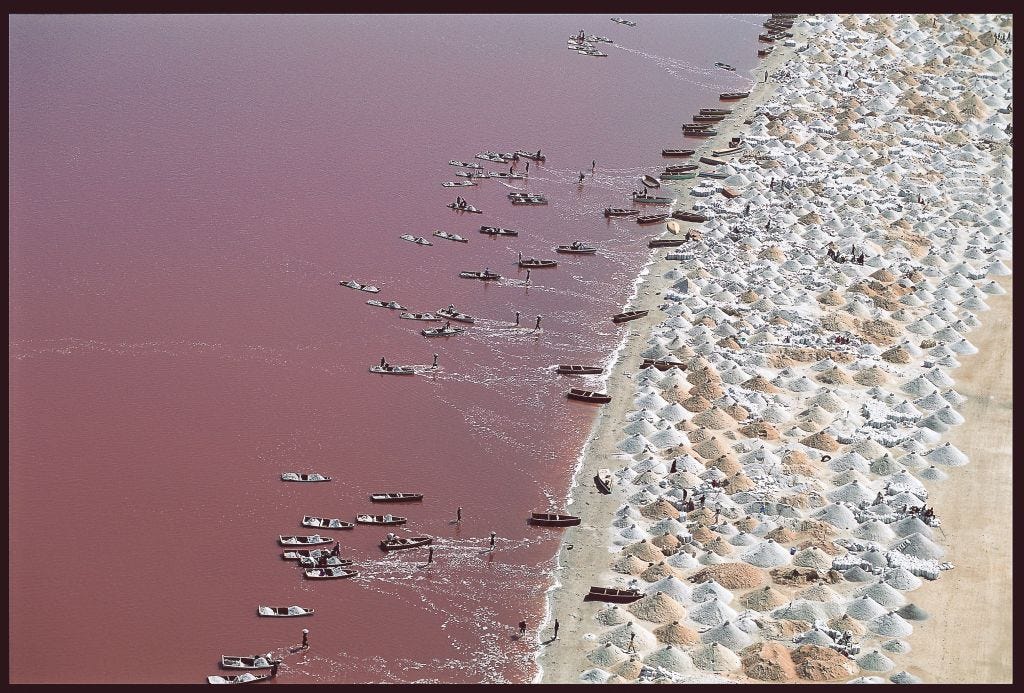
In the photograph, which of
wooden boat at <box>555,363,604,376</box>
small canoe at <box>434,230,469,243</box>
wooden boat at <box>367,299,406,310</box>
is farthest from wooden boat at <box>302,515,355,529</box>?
small canoe at <box>434,230,469,243</box>

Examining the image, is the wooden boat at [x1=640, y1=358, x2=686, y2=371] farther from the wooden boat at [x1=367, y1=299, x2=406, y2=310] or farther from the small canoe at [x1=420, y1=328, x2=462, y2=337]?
the wooden boat at [x1=367, y1=299, x2=406, y2=310]

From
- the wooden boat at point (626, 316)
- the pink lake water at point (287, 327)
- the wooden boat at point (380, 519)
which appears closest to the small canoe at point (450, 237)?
the pink lake water at point (287, 327)

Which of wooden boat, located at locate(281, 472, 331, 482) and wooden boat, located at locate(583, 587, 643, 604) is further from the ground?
wooden boat, located at locate(583, 587, 643, 604)

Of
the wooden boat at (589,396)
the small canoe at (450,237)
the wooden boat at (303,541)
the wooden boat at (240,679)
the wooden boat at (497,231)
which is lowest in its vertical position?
the wooden boat at (240,679)

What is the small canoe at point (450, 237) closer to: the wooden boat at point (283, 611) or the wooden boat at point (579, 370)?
the wooden boat at point (579, 370)

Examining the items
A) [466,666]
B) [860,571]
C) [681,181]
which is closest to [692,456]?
[860,571]

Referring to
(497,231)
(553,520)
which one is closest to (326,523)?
(553,520)

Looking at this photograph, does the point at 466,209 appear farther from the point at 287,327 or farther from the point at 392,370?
the point at 392,370
